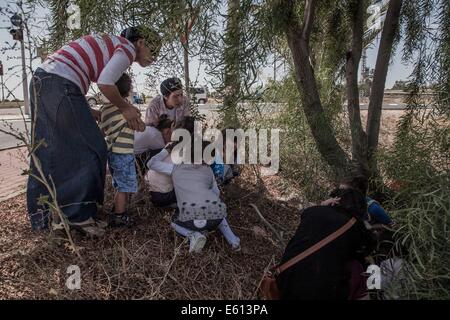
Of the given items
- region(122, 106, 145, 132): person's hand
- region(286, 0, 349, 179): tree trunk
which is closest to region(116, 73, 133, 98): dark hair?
region(122, 106, 145, 132): person's hand

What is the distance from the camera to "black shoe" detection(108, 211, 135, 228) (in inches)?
112

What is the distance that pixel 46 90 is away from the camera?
8.23 ft

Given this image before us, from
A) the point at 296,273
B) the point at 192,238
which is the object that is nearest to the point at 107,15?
the point at 192,238

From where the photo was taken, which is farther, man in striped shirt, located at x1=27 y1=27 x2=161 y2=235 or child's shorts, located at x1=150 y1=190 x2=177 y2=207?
child's shorts, located at x1=150 y1=190 x2=177 y2=207

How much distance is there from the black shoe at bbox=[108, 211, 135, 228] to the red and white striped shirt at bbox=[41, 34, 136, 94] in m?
0.88

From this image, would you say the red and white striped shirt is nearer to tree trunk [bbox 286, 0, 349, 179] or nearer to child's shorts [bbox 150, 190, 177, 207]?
child's shorts [bbox 150, 190, 177, 207]

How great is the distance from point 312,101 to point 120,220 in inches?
90.2

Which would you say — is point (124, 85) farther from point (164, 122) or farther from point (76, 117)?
point (164, 122)

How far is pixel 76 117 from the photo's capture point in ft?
8.36

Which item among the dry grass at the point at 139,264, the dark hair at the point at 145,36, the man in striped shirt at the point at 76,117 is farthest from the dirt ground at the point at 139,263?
the dark hair at the point at 145,36

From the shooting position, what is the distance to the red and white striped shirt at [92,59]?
8.18 ft

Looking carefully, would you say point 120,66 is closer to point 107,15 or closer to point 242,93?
point 107,15

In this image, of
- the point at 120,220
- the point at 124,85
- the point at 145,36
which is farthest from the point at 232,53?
the point at 120,220

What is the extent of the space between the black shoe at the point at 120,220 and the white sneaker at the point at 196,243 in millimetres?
512
